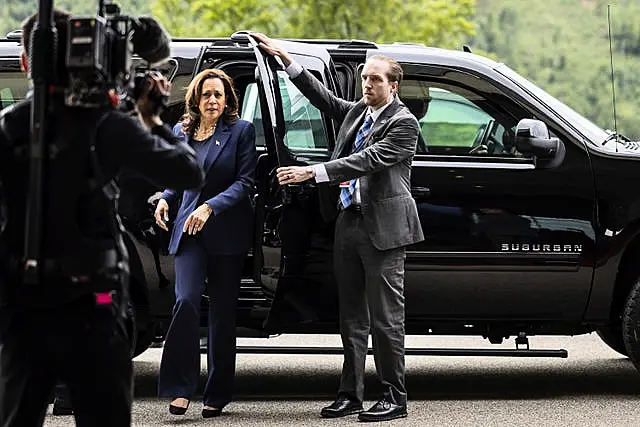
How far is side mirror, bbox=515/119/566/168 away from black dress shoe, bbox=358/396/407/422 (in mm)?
1582

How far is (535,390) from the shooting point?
9.24m

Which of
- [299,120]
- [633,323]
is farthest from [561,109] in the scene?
[299,120]

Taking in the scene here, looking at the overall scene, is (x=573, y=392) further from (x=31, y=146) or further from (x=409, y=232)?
(x=31, y=146)

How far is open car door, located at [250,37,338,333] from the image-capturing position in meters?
8.17

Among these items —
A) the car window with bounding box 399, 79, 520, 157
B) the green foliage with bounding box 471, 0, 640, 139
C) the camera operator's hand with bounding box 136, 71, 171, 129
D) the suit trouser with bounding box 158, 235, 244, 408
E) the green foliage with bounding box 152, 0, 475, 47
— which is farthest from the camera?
the green foliage with bounding box 471, 0, 640, 139

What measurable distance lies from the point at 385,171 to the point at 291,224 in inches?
25.3

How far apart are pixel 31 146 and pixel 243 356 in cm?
661

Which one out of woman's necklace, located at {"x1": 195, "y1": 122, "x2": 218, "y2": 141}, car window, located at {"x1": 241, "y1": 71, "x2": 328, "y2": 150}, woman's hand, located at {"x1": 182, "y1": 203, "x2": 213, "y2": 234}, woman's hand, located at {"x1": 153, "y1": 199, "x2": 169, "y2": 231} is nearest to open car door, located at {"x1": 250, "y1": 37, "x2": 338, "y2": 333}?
car window, located at {"x1": 241, "y1": 71, "x2": 328, "y2": 150}

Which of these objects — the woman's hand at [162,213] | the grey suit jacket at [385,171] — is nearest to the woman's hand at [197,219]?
the woman's hand at [162,213]

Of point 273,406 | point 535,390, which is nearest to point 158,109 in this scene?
point 273,406

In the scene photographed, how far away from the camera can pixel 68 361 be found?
177 inches

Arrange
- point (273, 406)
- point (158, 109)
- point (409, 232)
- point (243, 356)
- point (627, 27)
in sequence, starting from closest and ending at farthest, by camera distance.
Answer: point (158, 109) < point (409, 232) < point (273, 406) < point (243, 356) < point (627, 27)

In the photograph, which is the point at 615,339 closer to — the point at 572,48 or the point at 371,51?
the point at 371,51

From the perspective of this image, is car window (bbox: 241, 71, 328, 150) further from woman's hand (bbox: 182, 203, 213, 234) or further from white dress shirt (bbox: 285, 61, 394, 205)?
woman's hand (bbox: 182, 203, 213, 234)
